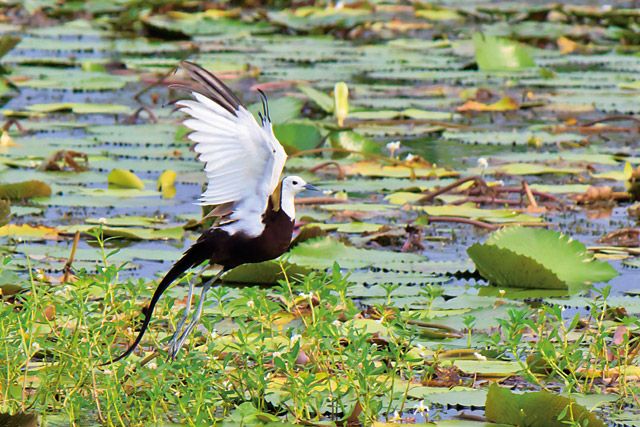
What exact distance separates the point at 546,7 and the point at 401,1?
1924mm

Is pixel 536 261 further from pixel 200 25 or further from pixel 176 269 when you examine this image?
pixel 200 25

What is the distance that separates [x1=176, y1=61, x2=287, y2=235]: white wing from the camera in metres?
3.12

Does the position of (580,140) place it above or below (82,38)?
above

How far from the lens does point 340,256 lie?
4.95m

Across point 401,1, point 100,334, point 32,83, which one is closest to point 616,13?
point 401,1

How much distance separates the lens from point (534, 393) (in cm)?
322

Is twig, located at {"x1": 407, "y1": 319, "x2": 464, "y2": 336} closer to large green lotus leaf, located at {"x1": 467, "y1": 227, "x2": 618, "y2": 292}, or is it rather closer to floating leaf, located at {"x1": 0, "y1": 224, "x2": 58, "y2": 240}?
large green lotus leaf, located at {"x1": 467, "y1": 227, "x2": 618, "y2": 292}

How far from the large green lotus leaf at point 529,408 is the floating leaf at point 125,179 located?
3198mm

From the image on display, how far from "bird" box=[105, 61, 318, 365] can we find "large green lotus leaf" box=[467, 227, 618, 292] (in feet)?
5.07

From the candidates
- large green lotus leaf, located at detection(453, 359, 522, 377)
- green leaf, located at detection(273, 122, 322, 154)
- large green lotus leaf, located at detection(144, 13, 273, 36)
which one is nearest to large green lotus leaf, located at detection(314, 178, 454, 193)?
green leaf, located at detection(273, 122, 322, 154)

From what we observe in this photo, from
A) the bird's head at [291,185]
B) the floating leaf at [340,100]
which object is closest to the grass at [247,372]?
the bird's head at [291,185]

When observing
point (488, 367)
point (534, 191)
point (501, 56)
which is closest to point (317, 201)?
point (534, 191)

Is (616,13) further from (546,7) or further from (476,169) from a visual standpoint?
(476,169)

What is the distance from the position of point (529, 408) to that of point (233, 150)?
908 millimetres
